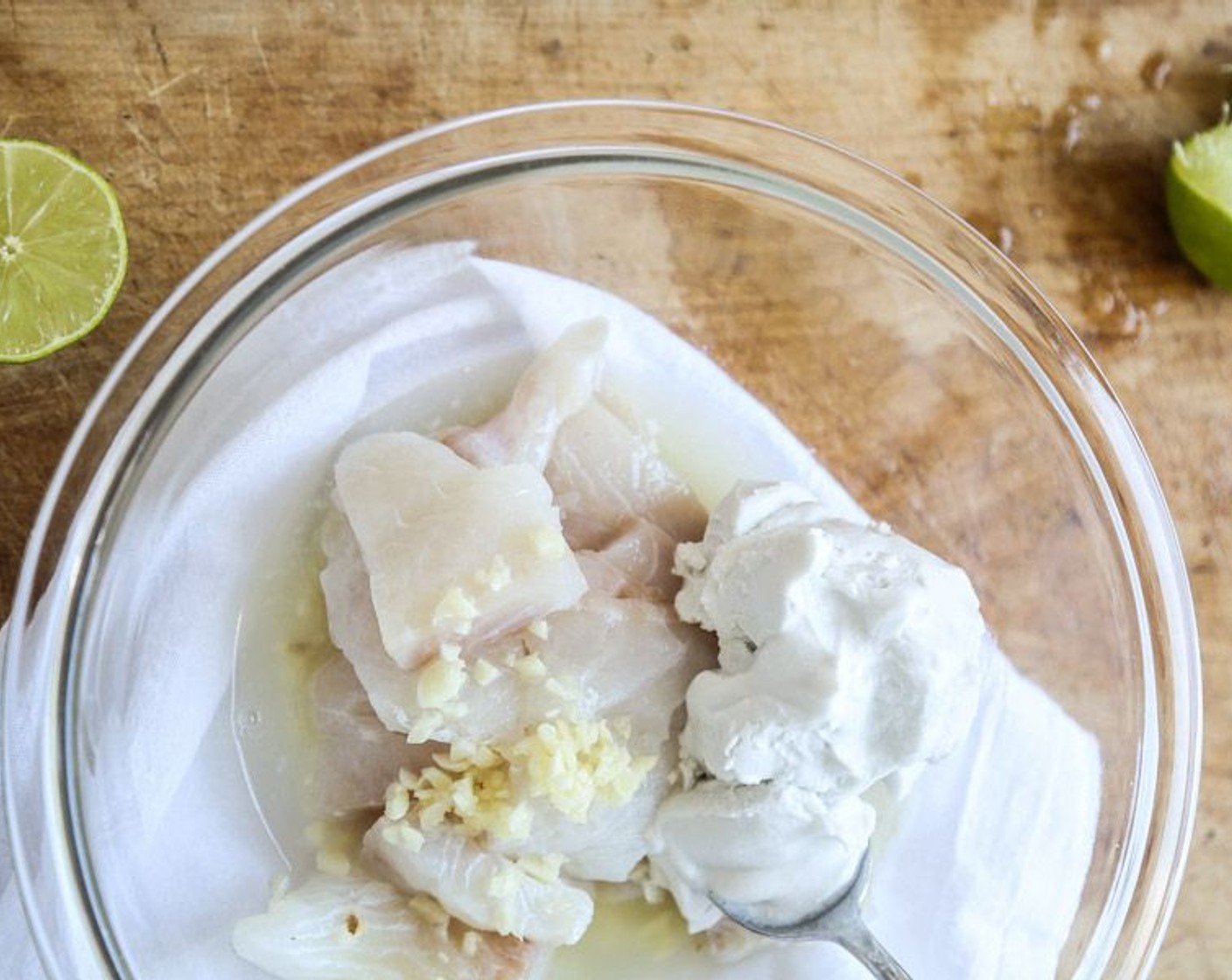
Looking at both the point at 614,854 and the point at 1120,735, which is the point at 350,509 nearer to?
the point at 614,854

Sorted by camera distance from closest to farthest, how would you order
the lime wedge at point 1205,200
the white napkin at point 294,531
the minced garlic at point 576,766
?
the minced garlic at point 576,766 < the white napkin at point 294,531 < the lime wedge at point 1205,200

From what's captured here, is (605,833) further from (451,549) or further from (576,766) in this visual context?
(451,549)

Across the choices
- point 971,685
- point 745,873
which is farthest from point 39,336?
point 971,685

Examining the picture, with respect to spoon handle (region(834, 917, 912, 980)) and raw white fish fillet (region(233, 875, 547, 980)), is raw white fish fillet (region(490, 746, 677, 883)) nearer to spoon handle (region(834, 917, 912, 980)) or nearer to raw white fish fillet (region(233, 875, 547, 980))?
raw white fish fillet (region(233, 875, 547, 980))

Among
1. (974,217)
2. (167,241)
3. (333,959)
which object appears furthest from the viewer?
(974,217)

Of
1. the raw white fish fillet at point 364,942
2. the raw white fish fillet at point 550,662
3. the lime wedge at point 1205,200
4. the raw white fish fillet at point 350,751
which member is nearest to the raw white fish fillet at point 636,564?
the raw white fish fillet at point 550,662

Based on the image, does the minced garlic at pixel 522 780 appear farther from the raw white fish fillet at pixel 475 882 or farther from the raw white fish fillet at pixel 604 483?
the raw white fish fillet at pixel 604 483
